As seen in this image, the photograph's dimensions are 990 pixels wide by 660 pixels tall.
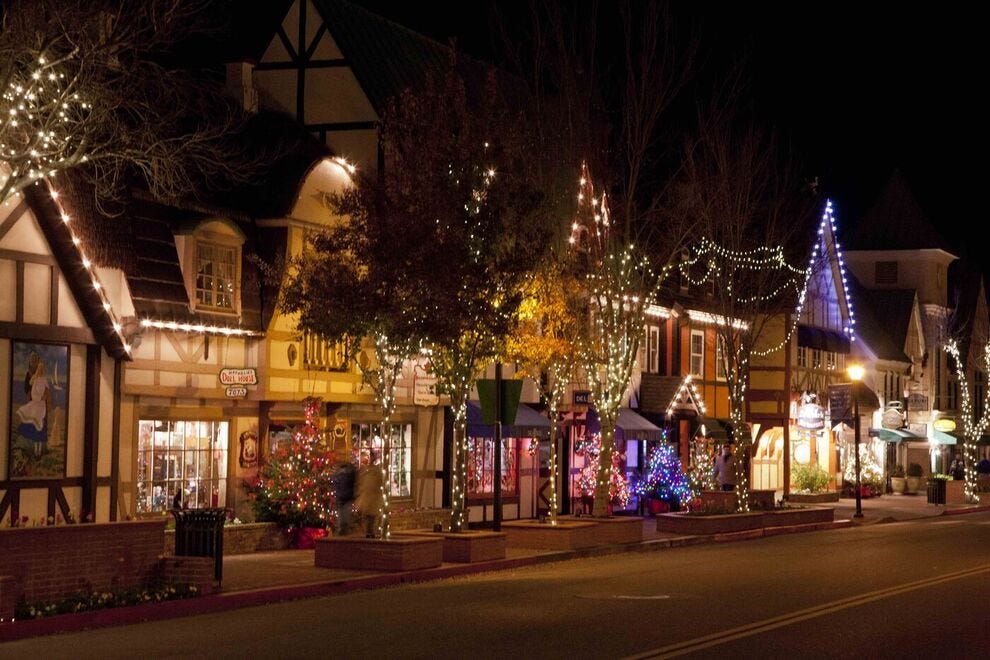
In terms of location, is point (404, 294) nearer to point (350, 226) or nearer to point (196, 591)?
point (350, 226)

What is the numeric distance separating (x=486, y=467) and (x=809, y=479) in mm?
20196

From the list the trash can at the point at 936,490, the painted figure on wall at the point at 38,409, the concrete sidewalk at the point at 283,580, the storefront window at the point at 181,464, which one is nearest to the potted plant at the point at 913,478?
the trash can at the point at 936,490

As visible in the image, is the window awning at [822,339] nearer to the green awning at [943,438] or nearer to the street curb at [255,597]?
the green awning at [943,438]

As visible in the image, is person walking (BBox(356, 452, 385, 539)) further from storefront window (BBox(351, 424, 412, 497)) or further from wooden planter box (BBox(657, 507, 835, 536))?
wooden planter box (BBox(657, 507, 835, 536))

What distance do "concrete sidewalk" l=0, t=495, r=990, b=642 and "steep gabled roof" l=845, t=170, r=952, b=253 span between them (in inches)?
1671

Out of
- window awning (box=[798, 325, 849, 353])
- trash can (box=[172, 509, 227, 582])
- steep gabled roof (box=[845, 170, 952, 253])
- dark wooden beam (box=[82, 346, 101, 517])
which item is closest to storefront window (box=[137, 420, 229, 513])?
dark wooden beam (box=[82, 346, 101, 517])

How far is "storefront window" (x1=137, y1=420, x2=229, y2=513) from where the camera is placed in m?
25.5

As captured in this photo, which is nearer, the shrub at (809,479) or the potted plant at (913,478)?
the shrub at (809,479)

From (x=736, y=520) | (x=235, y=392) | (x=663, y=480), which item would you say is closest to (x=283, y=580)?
(x=235, y=392)

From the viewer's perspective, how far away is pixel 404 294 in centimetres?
2339

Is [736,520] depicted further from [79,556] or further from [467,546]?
[79,556]

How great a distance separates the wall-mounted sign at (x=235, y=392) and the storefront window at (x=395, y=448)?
463 centimetres

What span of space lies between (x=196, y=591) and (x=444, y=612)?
3.25 meters

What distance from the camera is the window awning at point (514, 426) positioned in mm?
33500
